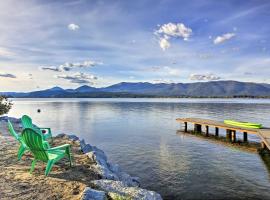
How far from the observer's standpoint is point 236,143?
2719cm

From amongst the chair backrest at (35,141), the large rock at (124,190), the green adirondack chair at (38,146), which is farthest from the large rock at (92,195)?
the chair backrest at (35,141)

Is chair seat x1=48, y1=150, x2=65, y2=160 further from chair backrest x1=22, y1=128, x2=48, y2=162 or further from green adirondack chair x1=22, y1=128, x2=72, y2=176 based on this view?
chair backrest x1=22, y1=128, x2=48, y2=162

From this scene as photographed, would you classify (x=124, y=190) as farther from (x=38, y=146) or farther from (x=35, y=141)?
(x=35, y=141)

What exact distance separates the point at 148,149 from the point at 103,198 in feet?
53.2

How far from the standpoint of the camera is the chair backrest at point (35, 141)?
8859 millimetres

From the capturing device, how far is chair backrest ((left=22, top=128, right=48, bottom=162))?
8.86m

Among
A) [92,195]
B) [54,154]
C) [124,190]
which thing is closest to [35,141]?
[54,154]

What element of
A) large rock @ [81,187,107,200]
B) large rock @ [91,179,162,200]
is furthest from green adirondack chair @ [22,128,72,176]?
large rock @ [81,187,107,200]

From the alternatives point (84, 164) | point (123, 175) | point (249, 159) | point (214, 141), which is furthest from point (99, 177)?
point (214, 141)

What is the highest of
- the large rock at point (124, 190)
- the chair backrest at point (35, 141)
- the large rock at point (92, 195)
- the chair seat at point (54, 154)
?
the chair backrest at point (35, 141)

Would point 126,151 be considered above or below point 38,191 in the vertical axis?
below

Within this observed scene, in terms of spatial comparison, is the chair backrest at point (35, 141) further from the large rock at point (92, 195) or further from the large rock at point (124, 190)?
the large rock at point (92, 195)

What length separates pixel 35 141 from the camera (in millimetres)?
8969

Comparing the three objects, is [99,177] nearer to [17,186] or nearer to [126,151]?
[17,186]
